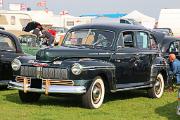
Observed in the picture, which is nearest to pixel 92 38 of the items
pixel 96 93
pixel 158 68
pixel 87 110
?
pixel 96 93

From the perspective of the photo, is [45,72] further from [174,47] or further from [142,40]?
[174,47]

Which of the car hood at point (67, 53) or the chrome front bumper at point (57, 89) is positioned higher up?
the car hood at point (67, 53)

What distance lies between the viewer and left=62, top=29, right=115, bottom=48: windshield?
10.7 meters

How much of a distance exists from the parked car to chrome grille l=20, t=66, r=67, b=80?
2.02 meters

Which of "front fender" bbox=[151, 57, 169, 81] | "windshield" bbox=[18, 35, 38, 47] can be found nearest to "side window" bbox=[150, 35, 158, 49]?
"front fender" bbox=[151, 57, 169, 81]

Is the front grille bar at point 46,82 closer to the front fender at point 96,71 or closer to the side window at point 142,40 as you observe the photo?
the front fender at point 96,71

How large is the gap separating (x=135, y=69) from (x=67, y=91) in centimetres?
226

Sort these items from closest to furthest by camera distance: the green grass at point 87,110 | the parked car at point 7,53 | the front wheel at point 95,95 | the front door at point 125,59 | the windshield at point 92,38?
1. the green grass at point 87,110
2. the front wheel at point 95,95
3. the front door at point 125,59
4. the windshield at point 92,38
5. the parked car at point 7,53

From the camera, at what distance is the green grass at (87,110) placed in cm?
891

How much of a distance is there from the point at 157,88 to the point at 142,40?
1236 millimetres

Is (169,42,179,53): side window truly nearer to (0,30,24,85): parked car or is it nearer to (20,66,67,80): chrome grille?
(0,30,24,85): parked car

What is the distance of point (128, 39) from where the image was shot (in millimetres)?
11320

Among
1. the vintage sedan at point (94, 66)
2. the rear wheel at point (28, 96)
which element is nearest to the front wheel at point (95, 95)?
the vintage sedan at point (94, 66)

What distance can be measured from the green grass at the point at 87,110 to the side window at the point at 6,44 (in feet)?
3.92
